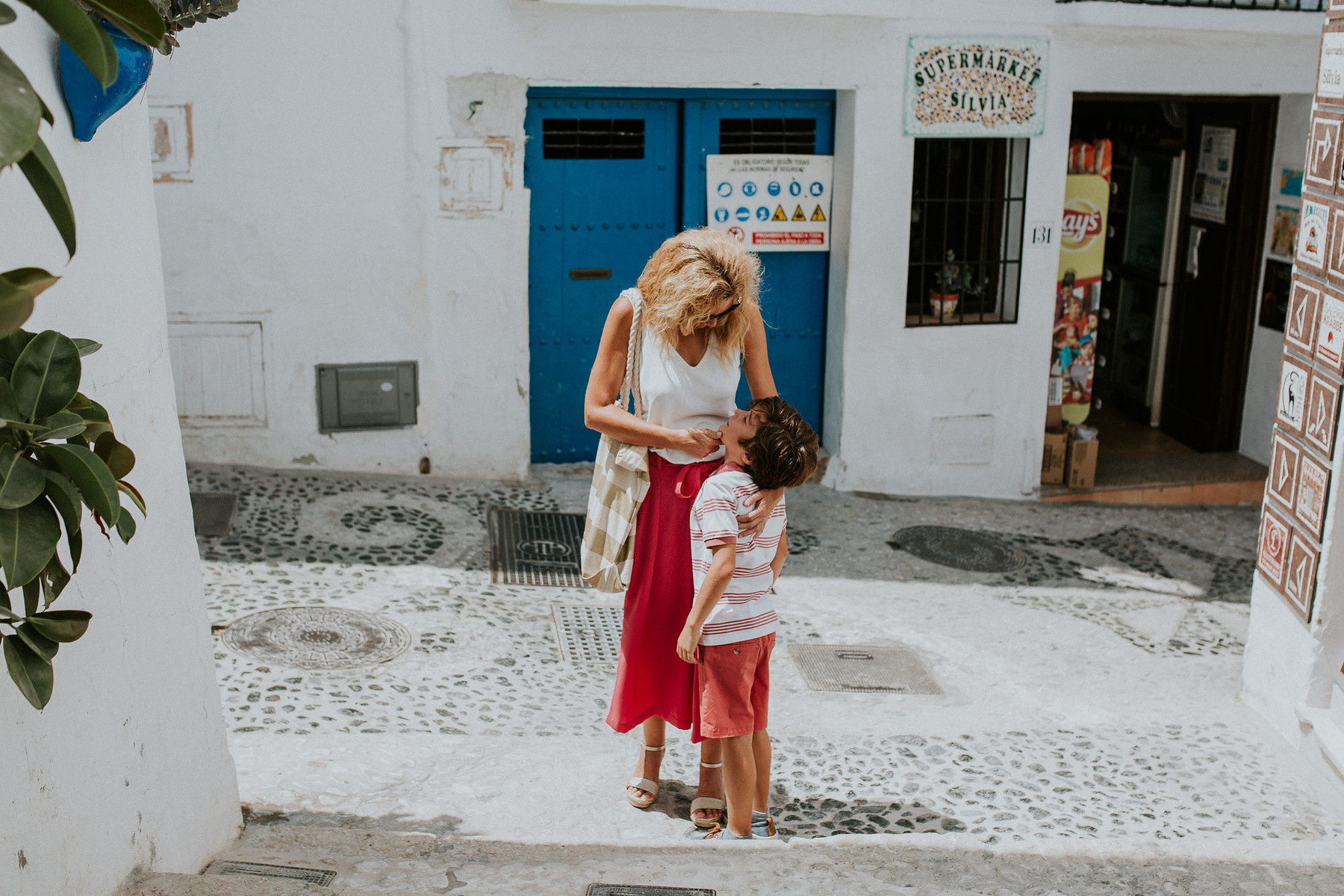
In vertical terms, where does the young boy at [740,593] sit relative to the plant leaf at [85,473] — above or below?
below

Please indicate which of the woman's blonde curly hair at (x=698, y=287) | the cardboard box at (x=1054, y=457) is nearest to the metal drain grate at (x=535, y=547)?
the woman's blonde curly hair at (x=698, y=287)

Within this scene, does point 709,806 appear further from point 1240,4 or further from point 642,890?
point 1240,4

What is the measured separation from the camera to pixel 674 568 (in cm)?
374

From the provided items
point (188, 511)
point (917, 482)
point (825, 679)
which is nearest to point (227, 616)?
point (188, 511)

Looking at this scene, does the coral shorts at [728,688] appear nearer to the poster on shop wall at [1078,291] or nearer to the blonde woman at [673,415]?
the blonde woman at [673,415]

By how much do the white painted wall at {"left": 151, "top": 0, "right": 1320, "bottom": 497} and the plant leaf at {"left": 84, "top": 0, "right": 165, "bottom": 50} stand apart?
17.9 feet

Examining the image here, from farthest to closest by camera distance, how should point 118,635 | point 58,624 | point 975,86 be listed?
point 975,86
point 118,635
point 58,624

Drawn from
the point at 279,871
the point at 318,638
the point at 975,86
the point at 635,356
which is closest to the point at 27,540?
the point at 279,871

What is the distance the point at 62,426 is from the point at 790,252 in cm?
637

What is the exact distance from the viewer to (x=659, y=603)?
12.4 ft

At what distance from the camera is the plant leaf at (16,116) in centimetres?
111

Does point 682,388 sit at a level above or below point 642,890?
above

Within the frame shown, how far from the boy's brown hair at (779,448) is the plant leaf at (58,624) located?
6.65 feet

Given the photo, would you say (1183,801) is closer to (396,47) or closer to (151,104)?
(396,47)
